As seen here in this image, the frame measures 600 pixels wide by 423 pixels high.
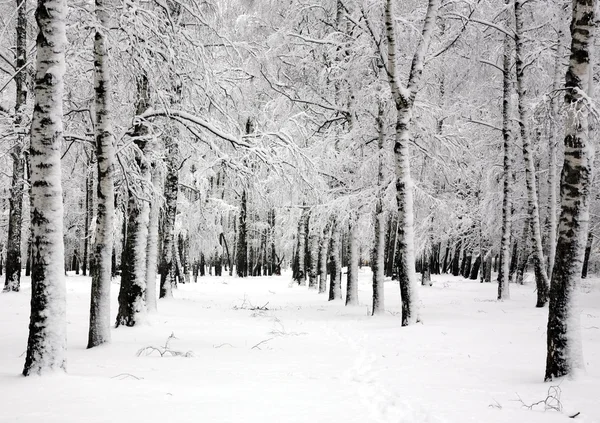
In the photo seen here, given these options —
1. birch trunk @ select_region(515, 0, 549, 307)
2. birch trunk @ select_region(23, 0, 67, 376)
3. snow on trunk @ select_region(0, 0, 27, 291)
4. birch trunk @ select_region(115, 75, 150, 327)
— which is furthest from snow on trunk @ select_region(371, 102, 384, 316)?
snow on trunk @ select_region(0, 0, 27, 291)

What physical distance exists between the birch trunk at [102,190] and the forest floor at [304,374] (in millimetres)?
606

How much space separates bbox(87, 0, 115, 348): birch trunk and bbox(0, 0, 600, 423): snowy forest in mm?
32

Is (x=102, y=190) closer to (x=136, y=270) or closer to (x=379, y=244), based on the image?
(x=136, y=270)

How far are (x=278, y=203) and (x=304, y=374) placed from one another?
35.8 feet

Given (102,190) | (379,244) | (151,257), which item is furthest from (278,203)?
(102,190)

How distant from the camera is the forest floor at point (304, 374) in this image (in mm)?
3840

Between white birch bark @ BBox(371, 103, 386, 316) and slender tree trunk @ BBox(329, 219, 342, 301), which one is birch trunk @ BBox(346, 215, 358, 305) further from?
white birch bark @ BBox(371, 103, 386, 316)

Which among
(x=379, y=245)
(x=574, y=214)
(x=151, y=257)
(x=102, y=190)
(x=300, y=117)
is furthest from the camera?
(x=300, y=117)

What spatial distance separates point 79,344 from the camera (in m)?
7.28

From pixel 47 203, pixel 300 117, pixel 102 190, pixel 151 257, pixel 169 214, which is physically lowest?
pixel 151 257

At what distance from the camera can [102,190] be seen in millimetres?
6766

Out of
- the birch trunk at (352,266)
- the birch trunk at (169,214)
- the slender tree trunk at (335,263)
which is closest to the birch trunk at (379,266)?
the birch trunk at (352,266)

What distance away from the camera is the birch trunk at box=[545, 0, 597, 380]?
4.93m

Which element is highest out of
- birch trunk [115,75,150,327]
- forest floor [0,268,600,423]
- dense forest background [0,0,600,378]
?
dense forest background [0,0,600,378]
